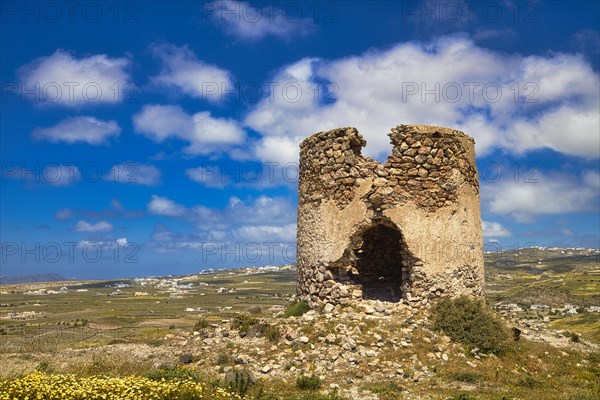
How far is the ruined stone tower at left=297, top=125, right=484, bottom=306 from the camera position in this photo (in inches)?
508

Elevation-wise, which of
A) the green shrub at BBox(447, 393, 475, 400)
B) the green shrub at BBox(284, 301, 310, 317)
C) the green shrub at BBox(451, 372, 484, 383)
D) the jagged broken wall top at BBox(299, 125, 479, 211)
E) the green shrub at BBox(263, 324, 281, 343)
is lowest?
the green shrub at BBox(451, 372, 484, 383)

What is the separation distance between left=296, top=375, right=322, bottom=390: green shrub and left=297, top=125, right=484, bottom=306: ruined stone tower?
413 centimetres

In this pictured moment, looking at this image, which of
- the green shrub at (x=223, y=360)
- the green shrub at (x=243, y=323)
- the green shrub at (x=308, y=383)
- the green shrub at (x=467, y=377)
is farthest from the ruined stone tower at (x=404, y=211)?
the green shrub at (x=308, y=383)

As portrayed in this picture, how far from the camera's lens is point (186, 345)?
1241cm

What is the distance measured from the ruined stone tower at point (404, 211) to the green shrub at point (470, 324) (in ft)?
1.80

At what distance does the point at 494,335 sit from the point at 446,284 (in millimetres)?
1864

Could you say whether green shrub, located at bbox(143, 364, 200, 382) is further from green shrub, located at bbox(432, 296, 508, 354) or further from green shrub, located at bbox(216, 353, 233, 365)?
green shrub, located at bbox(432, 296, 508, 354)

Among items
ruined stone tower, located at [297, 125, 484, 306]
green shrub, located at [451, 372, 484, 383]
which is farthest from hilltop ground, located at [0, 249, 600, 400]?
ruined stone tower, located at [297, 125, 484, 306]

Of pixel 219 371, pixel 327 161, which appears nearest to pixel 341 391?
pixel 219 371

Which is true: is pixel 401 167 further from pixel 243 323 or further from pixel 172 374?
pixel 172 374

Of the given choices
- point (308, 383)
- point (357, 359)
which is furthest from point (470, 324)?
point (308, 383)

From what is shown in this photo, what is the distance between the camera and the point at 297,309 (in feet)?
46.3

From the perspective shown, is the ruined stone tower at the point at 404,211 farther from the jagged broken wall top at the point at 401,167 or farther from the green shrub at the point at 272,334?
the green shrub at the point at 272,334

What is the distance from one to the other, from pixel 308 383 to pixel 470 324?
4954mm
